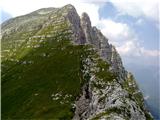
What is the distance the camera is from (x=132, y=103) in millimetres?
187000

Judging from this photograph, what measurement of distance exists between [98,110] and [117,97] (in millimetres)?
11912

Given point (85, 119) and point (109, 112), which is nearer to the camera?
point (109, 112)

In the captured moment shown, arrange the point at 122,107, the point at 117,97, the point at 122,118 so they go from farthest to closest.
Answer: the point at 117,97
the point at 122,107
the point at 122,118

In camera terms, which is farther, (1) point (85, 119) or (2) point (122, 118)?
(1) point (85, 119)

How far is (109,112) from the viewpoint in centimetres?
17050

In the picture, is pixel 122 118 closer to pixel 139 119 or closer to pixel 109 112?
pixel 109 112

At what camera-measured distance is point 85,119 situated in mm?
199000

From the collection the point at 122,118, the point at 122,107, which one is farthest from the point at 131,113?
the point at 122,118

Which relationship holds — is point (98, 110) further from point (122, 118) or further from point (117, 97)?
point (122, 118)

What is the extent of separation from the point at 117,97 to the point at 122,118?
28758mm

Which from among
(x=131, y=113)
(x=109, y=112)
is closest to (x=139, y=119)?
(x=131, y=113)

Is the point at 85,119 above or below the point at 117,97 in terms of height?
below

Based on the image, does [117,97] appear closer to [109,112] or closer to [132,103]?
[132,103]

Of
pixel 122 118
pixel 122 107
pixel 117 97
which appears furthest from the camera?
pixel 117 97
